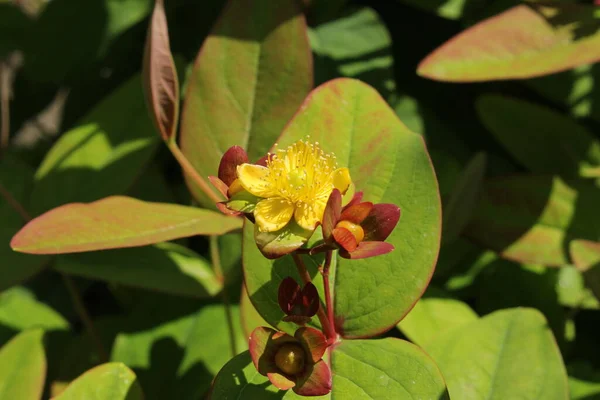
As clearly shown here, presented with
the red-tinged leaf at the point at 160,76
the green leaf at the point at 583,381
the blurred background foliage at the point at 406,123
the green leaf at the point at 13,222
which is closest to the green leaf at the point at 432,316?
the blurred background foliage at the point at 406,123

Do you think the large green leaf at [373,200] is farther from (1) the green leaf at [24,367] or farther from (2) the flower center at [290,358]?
(1) the green leaf at [24,367]

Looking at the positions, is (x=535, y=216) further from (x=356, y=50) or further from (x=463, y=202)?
(x=356, y=50)

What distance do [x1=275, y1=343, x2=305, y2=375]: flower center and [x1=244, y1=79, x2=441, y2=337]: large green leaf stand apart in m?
0.08

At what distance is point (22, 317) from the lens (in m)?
1.15

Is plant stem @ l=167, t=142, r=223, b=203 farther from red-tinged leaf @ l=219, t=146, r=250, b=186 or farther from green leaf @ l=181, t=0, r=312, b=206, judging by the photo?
red-tinged leaf @ l=219, t=146, r=250, b=186

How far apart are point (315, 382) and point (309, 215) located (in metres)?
0.15

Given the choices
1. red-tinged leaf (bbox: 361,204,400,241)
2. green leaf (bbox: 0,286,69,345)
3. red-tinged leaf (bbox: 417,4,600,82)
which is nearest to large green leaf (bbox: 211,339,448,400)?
red-tinged leaf (bbox: 361,204,400,241)

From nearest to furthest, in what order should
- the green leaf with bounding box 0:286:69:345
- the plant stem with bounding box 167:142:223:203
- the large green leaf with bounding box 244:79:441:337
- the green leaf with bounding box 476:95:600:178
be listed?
the large green leaf with bounding box 244:79:441:337
the plant stem with bounding box 167:142:223:203
the green leaf with bounding box 476:95:600:178
the green leaf with bounding box 0:286:69:345

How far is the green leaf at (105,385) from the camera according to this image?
0.69 meters

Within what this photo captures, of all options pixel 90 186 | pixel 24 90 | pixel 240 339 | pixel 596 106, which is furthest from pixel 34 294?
pixel 596 106

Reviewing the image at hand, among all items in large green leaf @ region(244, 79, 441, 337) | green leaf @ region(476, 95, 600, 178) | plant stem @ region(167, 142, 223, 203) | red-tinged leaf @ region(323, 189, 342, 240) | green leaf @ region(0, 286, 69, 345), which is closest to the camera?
red-tinged leaf @ region(323, 189, 342, 240)

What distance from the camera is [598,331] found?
1060mm

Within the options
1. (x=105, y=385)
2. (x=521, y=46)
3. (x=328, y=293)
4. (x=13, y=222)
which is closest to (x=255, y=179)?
(x=328, y=293)

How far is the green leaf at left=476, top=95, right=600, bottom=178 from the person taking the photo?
1002 millimetres
